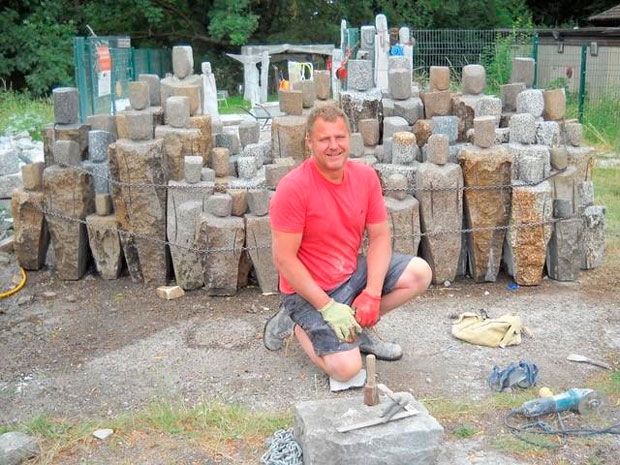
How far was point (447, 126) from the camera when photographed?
581 cm

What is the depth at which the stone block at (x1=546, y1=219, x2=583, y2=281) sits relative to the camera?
5547 mm

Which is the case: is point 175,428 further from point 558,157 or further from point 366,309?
point 558,157

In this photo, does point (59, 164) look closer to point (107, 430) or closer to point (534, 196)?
point (107, 430)

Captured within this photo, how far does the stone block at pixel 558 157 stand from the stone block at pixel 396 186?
1.09 m

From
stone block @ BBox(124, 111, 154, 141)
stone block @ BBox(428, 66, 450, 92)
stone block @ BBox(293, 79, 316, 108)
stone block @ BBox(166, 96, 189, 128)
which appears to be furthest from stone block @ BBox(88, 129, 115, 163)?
stone block @ BBox(428, 66, 450, 92)

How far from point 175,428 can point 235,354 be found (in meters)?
0.91

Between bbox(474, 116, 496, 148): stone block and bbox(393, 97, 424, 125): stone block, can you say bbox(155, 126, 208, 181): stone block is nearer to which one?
bbox(393, 97, 424, 125): stone block

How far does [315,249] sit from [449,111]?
2.68m

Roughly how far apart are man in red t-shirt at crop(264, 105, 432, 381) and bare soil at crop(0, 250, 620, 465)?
13.6 inches

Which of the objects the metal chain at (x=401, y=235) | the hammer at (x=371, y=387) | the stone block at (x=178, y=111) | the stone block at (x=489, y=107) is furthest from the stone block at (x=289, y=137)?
the hammer at (x=371, y=387)

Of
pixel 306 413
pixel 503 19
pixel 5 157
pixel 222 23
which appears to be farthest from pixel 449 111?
pixel 503 19

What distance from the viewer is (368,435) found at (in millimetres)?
3180

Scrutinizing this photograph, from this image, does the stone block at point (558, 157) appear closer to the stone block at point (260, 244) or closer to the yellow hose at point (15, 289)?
the stone block at point (260, 244)

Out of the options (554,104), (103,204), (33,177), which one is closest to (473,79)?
(554,104)
